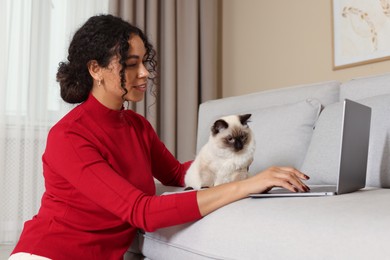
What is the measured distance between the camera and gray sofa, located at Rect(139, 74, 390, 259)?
3.23ft

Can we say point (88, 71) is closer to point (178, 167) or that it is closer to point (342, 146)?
point (178, 167)

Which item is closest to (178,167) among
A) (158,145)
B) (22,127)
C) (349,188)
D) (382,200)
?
(158,145)

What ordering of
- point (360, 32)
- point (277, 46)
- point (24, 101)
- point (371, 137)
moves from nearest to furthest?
point (371, 137)
point (360, 32)
point (24, 101)
point (277, 46)

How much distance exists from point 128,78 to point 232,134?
40cm

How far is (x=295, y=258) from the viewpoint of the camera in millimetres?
1035

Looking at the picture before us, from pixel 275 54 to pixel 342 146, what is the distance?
7.54 ft

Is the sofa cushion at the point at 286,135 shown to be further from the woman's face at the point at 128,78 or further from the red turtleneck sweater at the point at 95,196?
the woman's face at the point at 128,78

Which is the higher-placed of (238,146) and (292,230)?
(238,146)

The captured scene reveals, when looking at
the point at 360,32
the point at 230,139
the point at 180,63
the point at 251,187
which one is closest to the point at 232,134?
the point at 230,139

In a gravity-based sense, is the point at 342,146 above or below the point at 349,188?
above

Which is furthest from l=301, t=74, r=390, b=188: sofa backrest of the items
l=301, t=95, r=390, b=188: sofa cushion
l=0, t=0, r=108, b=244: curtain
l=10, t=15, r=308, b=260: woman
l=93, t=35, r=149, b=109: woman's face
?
l=0, t=0, r=108, b=244: curtain

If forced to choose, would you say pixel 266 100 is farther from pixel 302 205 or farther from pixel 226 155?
pixel 302 205

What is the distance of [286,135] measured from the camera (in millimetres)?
2076

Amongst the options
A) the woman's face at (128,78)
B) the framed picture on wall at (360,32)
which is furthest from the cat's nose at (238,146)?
the framed picture on wall at (360,32)
